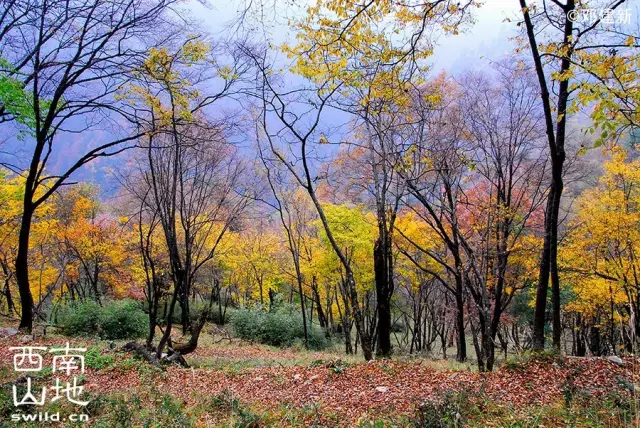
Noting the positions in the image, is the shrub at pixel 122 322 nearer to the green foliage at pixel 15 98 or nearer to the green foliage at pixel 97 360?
the green foliage at pixel 97 360

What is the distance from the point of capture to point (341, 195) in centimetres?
1536

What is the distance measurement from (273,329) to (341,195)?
322 inches

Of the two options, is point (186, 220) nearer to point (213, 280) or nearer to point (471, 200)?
point (471, 200)

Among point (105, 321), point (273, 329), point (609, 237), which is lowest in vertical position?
point (273, 329)

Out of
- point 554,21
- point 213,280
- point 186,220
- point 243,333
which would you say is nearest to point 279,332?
point 243,333

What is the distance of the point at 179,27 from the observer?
28.6 ft

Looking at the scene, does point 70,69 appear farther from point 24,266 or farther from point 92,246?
point 92,246

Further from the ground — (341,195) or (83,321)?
(341,195)

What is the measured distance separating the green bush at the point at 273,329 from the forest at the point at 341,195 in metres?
0.12

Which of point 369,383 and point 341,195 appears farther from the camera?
point 341,195

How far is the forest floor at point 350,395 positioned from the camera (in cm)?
402

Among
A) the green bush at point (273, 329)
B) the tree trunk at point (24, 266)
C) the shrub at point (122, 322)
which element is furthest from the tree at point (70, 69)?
the green bush at point (273, 329)

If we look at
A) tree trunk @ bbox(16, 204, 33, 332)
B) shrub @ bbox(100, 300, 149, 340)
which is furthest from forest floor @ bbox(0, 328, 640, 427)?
shrub @ bbox(100, 300, 149, 340)

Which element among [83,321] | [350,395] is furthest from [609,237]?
[83,321]
